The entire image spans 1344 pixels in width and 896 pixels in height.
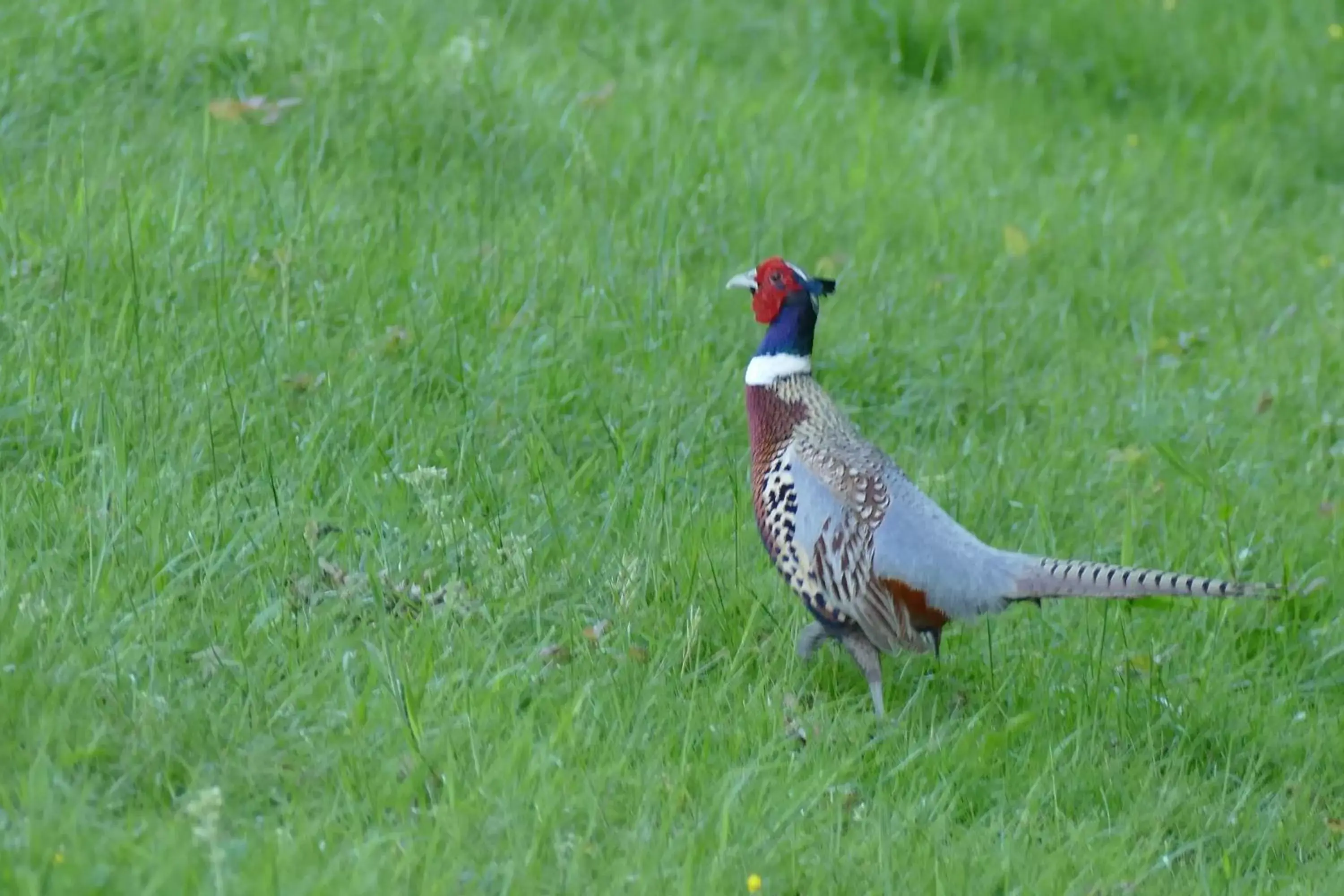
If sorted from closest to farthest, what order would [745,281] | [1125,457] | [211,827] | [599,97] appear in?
[211,827], [745,281], [1125,457], [599,97]

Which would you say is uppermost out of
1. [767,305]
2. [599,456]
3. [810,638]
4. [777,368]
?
[767,305]

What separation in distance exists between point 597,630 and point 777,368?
86 cm

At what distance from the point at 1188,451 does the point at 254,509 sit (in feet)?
10.1

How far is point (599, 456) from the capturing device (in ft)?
15.6

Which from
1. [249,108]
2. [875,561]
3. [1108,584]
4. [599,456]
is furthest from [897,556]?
[249,108]

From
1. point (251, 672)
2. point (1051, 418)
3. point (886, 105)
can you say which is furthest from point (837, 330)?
point (251, 672)

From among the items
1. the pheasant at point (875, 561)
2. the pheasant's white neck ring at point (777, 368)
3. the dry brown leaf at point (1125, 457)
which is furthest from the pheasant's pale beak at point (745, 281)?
the dry brown leaf at point (1125, 457)

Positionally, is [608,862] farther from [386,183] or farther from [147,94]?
[147,94]

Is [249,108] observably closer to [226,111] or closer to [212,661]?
[226,111]

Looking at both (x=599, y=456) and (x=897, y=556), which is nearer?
(x=897, y=556)

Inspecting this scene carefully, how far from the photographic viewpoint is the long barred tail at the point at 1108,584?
12.1 ft

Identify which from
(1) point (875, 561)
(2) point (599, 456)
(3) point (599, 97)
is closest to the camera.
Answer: (1) point (875, 561)

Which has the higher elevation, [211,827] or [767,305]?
[767,305]

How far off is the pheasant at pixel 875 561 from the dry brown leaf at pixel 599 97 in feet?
8.99
